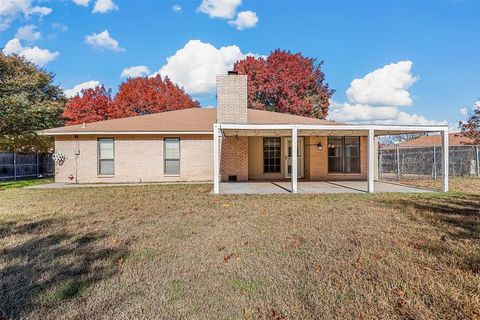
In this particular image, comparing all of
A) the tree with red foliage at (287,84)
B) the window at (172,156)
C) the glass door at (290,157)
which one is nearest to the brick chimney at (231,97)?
the window at (172,156)

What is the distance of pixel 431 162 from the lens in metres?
19.2

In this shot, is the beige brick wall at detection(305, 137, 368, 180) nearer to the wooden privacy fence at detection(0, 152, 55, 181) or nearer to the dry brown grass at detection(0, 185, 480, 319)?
the dry brown grass at detection(0, 185, 480, 319)

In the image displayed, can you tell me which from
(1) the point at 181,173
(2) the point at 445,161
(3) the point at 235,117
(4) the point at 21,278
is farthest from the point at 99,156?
(2) the point at 445,161

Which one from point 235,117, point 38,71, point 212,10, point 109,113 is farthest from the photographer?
point 109,113

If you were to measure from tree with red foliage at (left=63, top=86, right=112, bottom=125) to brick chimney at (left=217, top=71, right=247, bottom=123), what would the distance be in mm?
19873

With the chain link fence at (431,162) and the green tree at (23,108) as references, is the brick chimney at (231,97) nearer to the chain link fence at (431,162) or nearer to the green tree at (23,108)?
the chain link fence at (431,162)

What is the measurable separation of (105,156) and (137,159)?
158cm

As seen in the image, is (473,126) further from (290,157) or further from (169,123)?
(169,123)

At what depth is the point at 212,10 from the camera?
19266mm

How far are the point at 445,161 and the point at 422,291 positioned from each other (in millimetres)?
10070

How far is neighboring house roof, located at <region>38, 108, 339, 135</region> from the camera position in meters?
15.4

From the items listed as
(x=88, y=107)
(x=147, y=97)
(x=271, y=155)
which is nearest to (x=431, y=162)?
(x=271, y=155)

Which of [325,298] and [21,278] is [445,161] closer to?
[325,298]

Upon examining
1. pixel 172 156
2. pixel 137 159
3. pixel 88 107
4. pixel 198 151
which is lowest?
pixel 137 159
